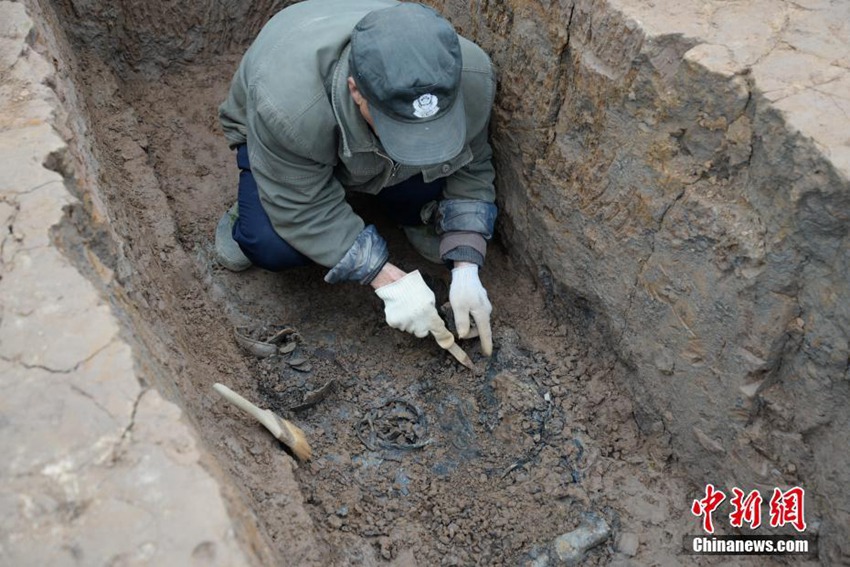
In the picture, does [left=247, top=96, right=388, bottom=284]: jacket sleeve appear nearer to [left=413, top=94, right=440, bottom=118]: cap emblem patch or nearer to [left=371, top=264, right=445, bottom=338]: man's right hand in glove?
[left=371, top=264, right=445, bottom=338]: man's right hand in glove

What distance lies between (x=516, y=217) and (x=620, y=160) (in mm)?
576

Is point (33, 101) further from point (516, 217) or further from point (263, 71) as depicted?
point (516, 217)

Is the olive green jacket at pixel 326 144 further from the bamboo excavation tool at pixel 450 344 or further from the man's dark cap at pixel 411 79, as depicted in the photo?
the bamboo excavation tool at pixel 450 344

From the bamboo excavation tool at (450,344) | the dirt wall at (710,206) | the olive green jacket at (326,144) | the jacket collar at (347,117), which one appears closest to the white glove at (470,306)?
the bamboo excavation tool at (450,344)

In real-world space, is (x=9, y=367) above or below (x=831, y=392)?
above

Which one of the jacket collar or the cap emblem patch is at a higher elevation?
the cap emblem patch

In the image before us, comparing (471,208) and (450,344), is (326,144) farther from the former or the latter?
(450,344)

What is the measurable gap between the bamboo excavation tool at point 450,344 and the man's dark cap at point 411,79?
25.1 inches

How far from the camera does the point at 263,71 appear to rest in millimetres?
2307

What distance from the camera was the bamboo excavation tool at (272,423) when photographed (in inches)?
86.4

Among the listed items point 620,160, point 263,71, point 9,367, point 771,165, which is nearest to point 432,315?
point 620,160

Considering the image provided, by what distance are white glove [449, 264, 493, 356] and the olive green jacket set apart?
0.19 metres

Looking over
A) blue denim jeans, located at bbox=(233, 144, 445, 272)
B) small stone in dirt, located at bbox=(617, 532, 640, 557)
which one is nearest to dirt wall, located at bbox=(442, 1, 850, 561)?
small stone in dirt, located at bbox=(617, 532, 640, 557)

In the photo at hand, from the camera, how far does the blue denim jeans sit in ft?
8.58
